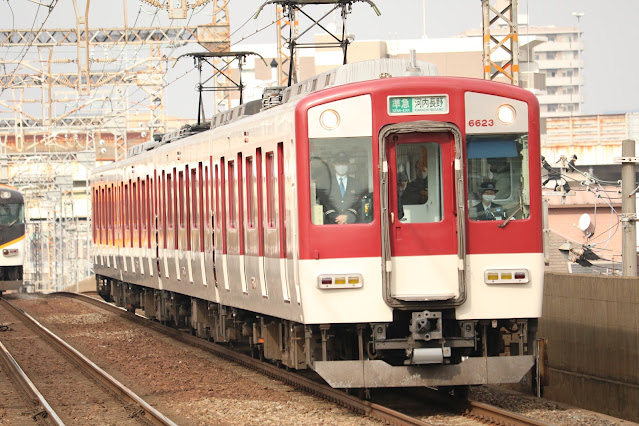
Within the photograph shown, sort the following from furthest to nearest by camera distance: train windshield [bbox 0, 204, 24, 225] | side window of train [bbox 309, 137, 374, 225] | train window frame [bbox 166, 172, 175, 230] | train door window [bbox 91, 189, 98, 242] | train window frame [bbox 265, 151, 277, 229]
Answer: train windshield [bbox 0, 204, 24, 225] → train door window [bbox 91, 189, 98, 242] → train window frame [bbox 166, 172, 175, 230] → train window frame [bbox 265, 151, 277, 229] → side window of train [bbox 309, 137, 374, 225]

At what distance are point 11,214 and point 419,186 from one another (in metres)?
25.3

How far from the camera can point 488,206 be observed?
1072cm

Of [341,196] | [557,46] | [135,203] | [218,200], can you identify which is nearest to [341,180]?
[341,196]

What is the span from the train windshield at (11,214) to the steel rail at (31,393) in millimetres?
16646

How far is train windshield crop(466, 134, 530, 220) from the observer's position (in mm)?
10672

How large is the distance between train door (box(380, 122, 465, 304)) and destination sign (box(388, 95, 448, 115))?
0.52 feet

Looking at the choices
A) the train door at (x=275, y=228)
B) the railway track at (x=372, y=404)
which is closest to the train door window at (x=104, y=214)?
the railway track at (x=372, y=404)

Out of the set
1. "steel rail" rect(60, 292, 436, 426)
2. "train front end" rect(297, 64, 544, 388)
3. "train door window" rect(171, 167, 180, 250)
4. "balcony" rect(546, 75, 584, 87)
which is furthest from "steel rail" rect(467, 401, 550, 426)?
"balcony" rect(546, 75, 584, 87)

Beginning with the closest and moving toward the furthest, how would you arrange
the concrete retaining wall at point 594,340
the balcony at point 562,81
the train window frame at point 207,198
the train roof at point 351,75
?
the train roof at point 351,75
the concrete retaining wall at point 594,340
the train window frame at point 207,198
the balcony at point 562,81

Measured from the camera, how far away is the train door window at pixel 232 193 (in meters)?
14.1

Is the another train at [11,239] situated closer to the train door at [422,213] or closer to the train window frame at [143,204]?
the train window frame at [143,204]

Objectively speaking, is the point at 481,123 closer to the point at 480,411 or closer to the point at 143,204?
the point at 480,411

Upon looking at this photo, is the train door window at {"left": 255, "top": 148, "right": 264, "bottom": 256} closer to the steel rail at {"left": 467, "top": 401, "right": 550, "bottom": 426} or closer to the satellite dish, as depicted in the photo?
the steel rail at {"left": 467, "top": 401, "right": 550, "bottom": 426}

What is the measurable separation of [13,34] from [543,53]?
13163 cm
